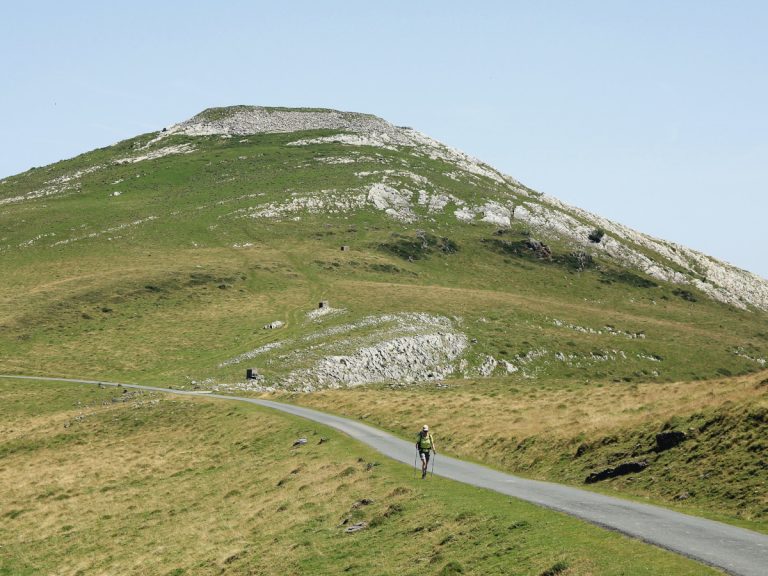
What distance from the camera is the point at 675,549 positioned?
1939 cm

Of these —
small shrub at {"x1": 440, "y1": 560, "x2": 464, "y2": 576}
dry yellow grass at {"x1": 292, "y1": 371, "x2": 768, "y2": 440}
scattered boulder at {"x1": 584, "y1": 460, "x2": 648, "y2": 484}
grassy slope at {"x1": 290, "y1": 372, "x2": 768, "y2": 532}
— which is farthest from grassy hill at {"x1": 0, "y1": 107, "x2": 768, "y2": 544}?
small shrub at {"x1": 440, "y1": 560, "x2": 464, "y2": 576}

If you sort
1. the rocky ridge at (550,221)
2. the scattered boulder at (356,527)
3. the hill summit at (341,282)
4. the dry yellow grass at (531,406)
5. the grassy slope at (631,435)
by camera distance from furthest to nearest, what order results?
the rocky ridge at (550,221), the hill summit at (341,282), the dry yellow grass at (531,406), the scattered boulder at (356,527), the grassy slope at (631,435)

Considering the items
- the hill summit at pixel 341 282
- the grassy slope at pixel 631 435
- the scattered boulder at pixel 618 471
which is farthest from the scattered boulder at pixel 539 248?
the scattered boulder at pixel 618 471

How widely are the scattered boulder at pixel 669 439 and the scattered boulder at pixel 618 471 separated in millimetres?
1229

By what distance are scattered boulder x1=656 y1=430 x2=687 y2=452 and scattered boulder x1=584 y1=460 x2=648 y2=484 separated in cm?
123

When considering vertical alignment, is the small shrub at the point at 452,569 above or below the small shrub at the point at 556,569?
below

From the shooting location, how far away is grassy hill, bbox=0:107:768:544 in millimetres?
40594

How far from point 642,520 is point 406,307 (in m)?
84.4

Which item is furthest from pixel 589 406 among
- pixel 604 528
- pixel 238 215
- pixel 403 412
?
pixel 238 215

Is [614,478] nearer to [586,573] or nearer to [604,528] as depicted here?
[604,528]

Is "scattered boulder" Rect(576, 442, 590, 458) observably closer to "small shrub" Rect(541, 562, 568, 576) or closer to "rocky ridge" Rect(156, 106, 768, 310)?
"small shrub" Rect(541, 562, 568, 576)

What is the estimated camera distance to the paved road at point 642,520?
18.6 m

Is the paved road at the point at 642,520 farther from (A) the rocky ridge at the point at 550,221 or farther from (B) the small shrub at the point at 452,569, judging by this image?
(A) the rocky ridge at the point at 550,221

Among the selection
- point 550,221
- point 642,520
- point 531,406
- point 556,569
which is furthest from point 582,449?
point 550,221
